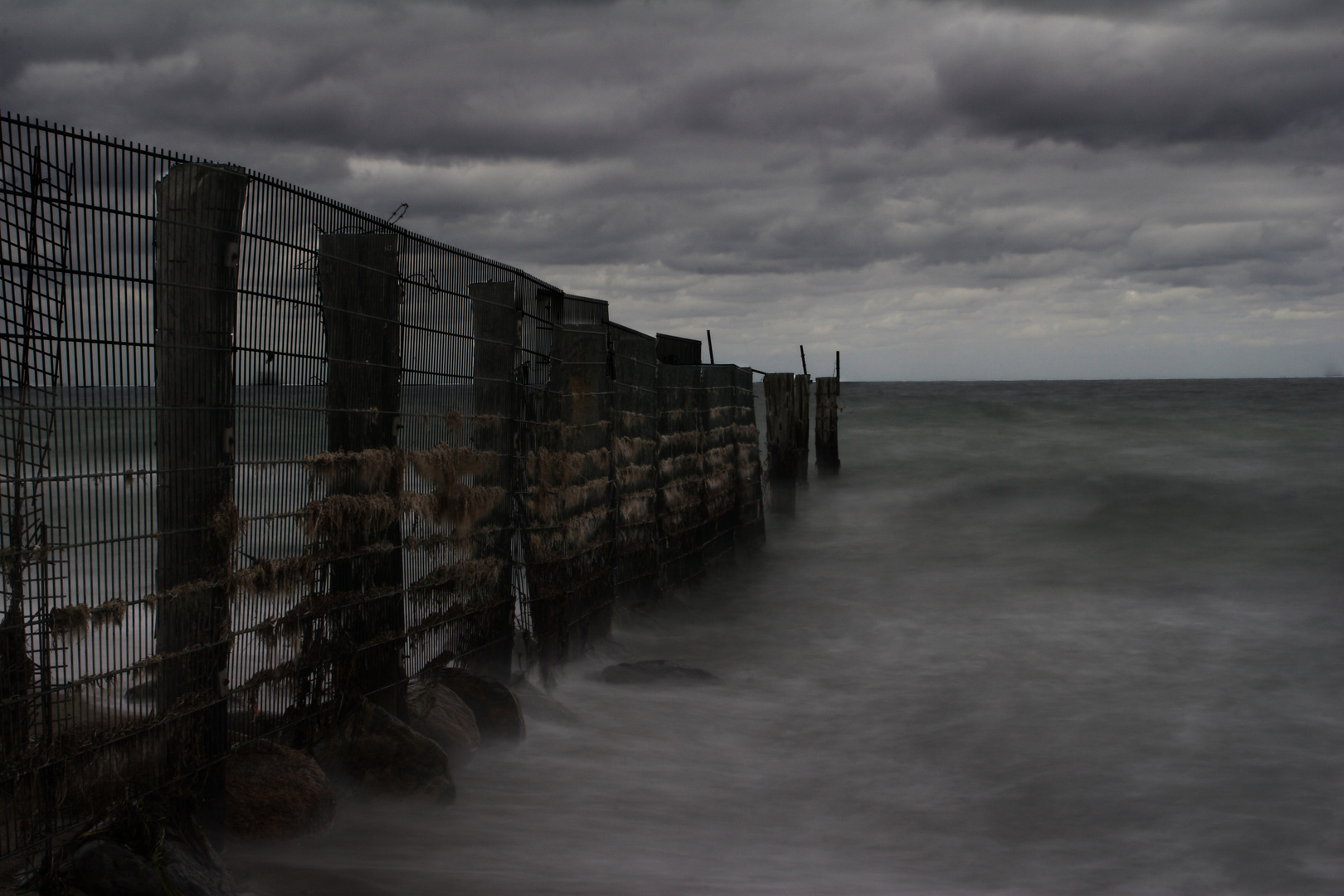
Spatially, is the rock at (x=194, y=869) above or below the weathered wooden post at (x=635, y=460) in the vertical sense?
below

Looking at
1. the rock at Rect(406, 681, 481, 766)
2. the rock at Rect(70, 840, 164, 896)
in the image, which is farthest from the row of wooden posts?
the rock at Rect(70, 840, 164, 896)

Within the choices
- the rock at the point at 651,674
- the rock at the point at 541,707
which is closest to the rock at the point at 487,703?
the rock at the point at 541,707

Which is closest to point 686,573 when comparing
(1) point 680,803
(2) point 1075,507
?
(1) point 680,803

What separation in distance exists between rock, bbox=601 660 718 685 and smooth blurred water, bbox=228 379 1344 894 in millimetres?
135

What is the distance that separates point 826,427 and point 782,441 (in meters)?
4.02

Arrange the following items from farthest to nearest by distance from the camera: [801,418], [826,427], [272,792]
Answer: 1. [826,427]
2. [801,418]
3. [272,792]

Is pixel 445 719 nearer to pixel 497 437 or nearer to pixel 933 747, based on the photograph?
pixel 497 437

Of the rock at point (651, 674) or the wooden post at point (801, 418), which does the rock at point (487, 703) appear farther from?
the wooden post at point (801, 418)

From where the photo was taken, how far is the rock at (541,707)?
6.61m

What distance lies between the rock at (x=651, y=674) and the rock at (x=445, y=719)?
200cm

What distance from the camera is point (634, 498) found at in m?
9.19

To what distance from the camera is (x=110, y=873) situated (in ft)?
11.1

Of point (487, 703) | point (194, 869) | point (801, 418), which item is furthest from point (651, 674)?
point (801, 418)

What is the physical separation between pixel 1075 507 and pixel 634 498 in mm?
12545
